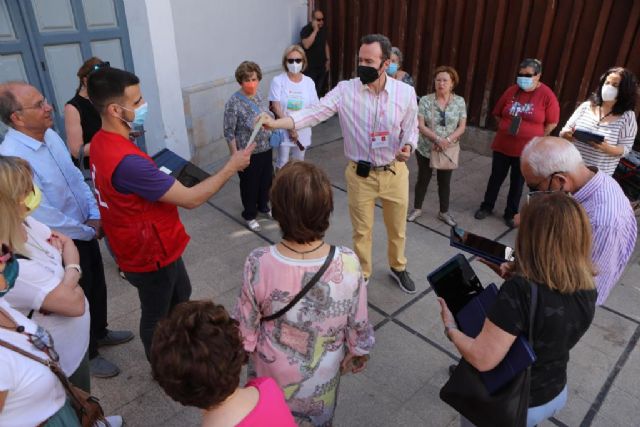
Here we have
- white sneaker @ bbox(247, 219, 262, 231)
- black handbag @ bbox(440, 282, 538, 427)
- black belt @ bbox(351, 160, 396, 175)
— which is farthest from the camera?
white sneaker @ bbox(247, 219, 262, 231)

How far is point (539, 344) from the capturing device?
5.35ft

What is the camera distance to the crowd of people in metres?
1.37

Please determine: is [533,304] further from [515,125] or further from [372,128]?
[515,125]

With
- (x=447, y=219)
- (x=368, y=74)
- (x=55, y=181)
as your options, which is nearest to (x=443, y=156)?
(x=447, y=219)

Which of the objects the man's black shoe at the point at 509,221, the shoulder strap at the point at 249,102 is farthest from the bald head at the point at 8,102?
the man's black shoe at the point at 509,221

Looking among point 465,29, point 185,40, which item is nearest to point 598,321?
point 465,29

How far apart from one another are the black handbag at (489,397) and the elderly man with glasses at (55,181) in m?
2.27

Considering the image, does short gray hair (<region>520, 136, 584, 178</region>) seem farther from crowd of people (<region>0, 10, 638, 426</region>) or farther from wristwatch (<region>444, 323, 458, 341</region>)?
wristwatch (<region>444, 323, 458, 341</region>)

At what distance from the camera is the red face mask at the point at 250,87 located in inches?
169

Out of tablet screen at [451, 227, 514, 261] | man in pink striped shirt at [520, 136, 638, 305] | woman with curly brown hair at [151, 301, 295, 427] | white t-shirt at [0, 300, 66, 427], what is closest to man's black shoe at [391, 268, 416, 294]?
tablet screen at [451, 227, 514, 261]

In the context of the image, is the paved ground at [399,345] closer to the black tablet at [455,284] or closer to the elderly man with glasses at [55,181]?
the elderly man with glasses at [55,181]

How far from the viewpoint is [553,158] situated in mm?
2168

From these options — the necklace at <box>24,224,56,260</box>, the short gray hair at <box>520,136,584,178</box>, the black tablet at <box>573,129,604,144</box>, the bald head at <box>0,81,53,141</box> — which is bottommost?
the black tablet at <box>573,129,604,144</box>

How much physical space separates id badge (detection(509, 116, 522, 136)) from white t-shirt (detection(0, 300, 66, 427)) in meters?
4.42
